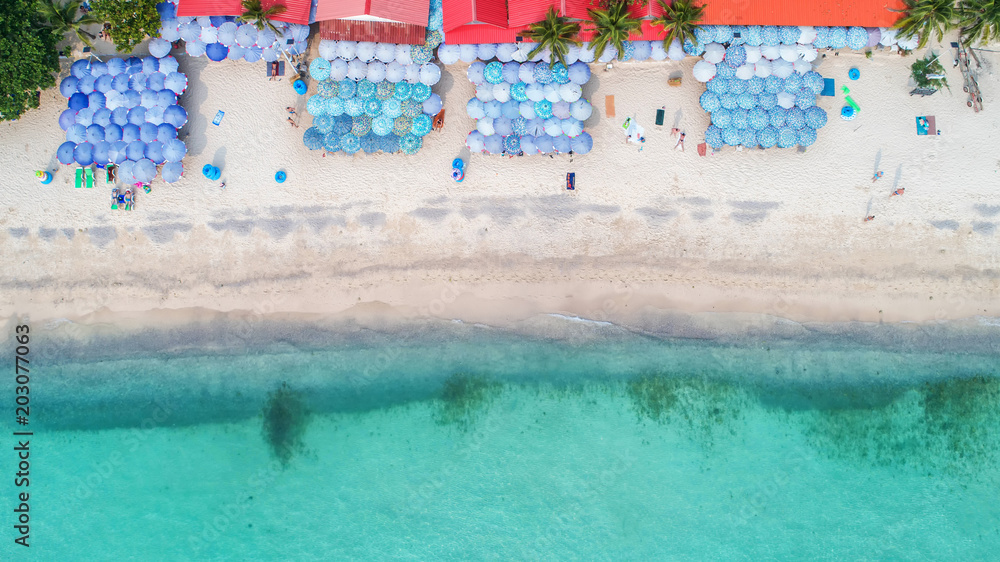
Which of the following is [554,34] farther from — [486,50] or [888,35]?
[888,35]

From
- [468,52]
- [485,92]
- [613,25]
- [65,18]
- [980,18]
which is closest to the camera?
[980,18]

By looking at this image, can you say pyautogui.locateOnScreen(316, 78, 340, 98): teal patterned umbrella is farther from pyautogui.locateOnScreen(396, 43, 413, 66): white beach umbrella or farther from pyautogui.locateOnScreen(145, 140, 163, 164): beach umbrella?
pyautogui.locateOnScreen(145, 140, 163, 164): beach umbrella

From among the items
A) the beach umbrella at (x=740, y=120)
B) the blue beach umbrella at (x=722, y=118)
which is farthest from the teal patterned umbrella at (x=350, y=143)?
the beach umbrella at (x=740, y=120)

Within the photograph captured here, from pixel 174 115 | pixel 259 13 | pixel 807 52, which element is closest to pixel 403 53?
pixel 259 13

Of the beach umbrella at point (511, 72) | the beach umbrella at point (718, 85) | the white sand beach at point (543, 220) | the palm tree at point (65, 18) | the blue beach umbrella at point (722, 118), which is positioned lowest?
the white sand beach at point (543, 220)

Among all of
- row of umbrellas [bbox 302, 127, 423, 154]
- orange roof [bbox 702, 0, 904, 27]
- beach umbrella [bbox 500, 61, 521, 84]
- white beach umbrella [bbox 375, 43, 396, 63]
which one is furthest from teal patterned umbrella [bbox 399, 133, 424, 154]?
orange roof [bbox 702, 0, 904, 27]

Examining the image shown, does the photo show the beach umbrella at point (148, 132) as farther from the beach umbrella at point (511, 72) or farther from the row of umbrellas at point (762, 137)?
the row of umbrellas at point (762, 137)
